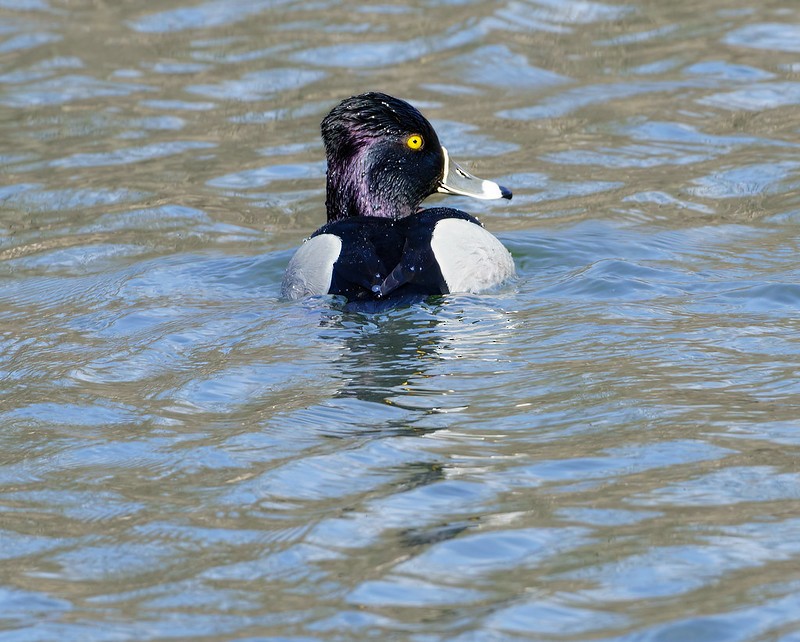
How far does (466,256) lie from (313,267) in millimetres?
750

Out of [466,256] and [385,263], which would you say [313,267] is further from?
[466,256]

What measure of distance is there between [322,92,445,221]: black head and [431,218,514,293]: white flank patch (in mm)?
685

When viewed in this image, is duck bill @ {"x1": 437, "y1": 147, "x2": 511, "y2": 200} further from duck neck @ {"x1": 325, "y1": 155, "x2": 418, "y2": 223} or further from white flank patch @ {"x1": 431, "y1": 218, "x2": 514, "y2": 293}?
white flank patch @ {"x1": 431, "y1": 218, "x2": 514, "y2": 293}

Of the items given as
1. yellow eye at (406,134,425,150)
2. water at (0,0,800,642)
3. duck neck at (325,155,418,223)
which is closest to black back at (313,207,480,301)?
water at (0,0,800,642)

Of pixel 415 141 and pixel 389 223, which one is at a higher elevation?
pixel 415 141

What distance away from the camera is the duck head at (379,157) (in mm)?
7242

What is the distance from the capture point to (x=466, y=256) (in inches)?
265

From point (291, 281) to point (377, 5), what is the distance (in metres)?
6.69

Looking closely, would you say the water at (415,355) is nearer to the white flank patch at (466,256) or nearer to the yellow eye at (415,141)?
the white flank patch at (466,256)

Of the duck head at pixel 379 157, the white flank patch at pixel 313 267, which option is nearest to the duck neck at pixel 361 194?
the duck head at pixel 379 157

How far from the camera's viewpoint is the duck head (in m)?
7.24

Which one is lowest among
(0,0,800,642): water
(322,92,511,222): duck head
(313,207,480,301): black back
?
(0,0,800,642): water

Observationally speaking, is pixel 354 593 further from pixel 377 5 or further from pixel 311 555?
pixel 377 5

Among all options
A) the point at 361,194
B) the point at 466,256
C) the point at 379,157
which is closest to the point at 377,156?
the point at 379,157
